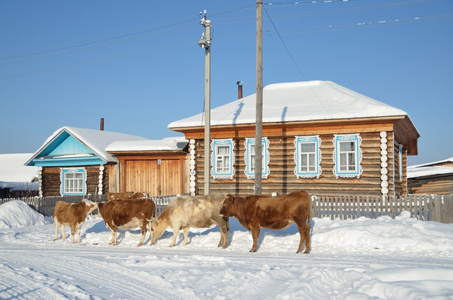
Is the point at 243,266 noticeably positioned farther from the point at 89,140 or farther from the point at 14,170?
the point at 14,170

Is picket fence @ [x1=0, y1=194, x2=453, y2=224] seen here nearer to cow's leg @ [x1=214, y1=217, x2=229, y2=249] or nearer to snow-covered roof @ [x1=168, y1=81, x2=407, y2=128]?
snow-covered roof @ [x1=168, y1=81, x2=407, y2=128]

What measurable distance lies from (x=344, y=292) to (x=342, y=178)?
12.6m

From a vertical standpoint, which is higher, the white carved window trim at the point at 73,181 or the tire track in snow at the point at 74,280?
the white carved window trim at the point at 73,181

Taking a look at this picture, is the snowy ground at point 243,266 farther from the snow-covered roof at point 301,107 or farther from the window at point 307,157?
the snow-covered roof at point 301,107

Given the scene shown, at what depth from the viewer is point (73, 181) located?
27.0 meters

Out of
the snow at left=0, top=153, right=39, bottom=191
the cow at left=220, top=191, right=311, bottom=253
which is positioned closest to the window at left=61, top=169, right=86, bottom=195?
the cow at left=220, top=191, right=311, bottom=253

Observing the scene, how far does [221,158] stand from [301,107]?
4.63m

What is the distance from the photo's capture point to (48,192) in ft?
90.0

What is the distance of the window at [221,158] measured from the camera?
2050cm

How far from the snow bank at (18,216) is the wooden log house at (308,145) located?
724 centimetres

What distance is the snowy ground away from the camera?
6.37 meters

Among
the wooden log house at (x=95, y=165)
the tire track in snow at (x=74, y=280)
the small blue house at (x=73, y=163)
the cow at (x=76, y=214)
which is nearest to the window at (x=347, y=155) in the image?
the wooden log house at (x=95, y=165)

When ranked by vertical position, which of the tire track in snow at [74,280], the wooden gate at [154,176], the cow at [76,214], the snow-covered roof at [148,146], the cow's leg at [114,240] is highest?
the snow-covered roof at [148,146]

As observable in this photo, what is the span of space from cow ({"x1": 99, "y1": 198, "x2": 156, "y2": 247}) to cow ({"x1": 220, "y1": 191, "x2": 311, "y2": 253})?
238cm
